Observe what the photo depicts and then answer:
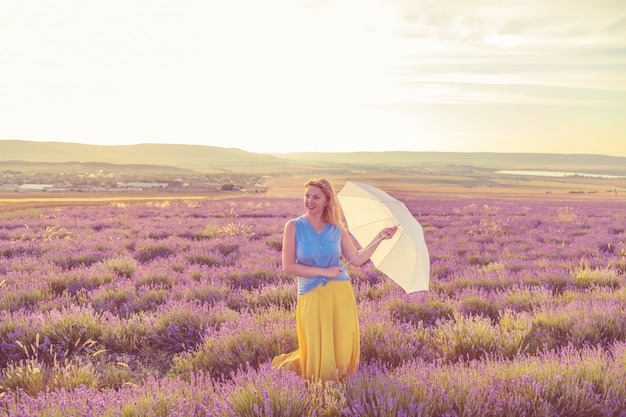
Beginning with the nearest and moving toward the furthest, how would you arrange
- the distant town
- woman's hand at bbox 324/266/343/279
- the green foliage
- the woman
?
woman's hand at bbox 324/266/343/279 < the woman < the green foliage < the distant town

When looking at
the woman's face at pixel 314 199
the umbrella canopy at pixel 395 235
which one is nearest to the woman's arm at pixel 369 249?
the umbrella canopy at pixel 395 235

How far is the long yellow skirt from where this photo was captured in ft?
11.5

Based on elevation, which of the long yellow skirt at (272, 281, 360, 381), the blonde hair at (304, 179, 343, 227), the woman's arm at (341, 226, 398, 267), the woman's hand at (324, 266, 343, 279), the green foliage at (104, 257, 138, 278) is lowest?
the green foliage at (104, 257, 138, 278)

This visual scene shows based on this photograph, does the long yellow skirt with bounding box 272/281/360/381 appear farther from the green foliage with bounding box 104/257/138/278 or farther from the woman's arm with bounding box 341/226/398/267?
the green foliage with bounding box 104/257/138/278

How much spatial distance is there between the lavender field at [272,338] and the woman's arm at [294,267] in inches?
29.4

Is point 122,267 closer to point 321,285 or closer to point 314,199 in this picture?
point 321,285

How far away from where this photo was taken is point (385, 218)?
11.8ft

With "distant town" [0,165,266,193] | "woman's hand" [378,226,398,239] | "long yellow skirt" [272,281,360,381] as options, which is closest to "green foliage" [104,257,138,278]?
"long yellow skirt" [272,281,360,381]

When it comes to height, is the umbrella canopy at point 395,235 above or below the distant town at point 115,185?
above

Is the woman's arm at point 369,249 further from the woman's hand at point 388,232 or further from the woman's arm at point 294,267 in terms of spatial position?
the woman's arm at point 294,267

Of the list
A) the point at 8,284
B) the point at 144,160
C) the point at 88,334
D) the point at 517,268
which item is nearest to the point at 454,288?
the point at 517,268

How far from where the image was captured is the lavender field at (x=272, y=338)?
2895 mm

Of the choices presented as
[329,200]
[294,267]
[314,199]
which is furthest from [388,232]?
[294,267]

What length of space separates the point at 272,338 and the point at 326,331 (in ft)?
3.06
